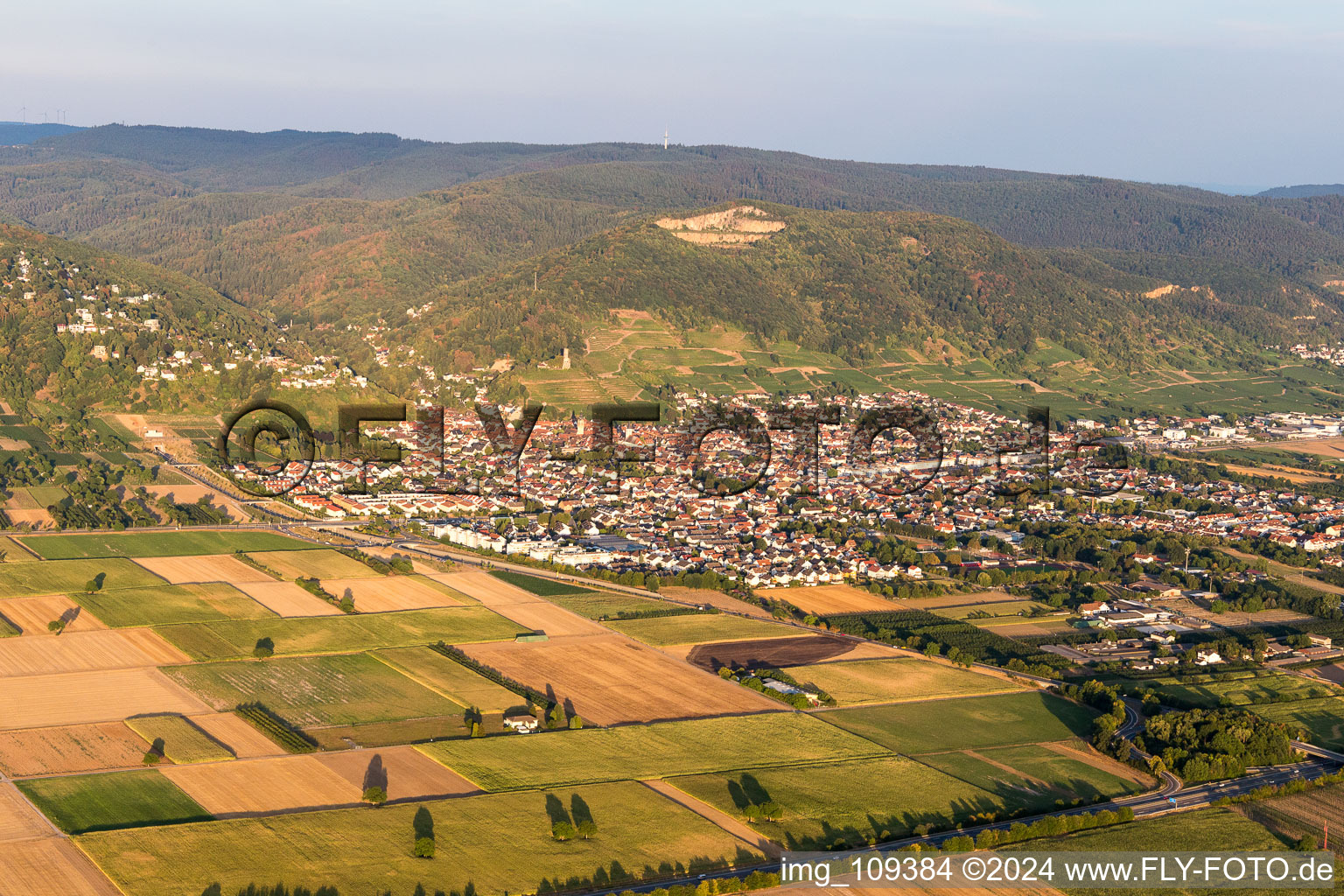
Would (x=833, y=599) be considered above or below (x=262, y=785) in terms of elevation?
below

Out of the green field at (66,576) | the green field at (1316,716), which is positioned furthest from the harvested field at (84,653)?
the green field at (1316,716)

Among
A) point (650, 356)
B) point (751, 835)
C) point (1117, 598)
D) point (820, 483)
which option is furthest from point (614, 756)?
point (650, 356)

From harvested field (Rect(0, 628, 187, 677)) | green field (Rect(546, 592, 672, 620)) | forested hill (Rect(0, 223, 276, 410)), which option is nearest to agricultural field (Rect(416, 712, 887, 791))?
harvested field (Rect(0, 628, 187, 677))

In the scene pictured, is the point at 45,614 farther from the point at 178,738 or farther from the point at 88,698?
the point at 178,738

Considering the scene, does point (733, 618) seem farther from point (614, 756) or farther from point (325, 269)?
point (325, 269)

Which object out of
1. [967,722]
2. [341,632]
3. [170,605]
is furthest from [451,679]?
[967,722]

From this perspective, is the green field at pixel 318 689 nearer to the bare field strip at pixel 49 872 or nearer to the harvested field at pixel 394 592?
the harvested field at pixel 394 592

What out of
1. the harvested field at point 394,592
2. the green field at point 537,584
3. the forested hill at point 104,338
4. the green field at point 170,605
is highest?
the forested hill at point 104,338
